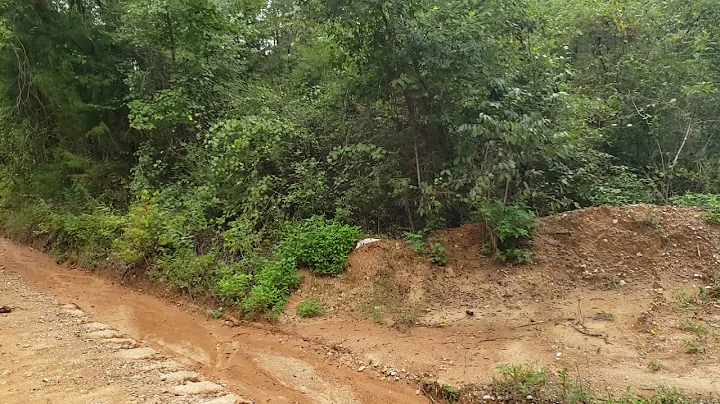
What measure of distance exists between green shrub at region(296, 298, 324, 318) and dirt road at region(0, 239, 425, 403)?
0.37 metres

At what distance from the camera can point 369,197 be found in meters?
6.71

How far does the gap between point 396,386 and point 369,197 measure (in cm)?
301

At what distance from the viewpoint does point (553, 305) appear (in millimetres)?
5168

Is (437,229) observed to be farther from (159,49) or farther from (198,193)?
(159,49)

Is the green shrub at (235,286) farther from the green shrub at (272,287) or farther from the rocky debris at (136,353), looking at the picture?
the rocky debris at (136,353)

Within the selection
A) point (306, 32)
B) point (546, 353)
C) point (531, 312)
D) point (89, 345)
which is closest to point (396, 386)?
point (546, 353)

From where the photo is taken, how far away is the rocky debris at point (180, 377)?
4.22 meters

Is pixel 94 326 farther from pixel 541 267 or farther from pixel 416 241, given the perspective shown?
pixel 541 267

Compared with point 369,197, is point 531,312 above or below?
below

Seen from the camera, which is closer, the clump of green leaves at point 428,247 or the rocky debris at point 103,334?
the rocky debris at point 103,334

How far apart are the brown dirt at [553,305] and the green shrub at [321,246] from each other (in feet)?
0.63

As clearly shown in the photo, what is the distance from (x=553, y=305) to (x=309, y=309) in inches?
112

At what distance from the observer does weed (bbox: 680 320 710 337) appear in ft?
14.1

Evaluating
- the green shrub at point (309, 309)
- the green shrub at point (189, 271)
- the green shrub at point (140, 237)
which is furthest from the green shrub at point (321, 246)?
the green shrub at point (140, 237)
